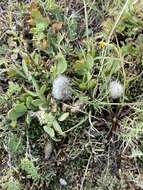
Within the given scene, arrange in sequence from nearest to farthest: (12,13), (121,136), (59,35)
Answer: (121,136)
(59,35)
(12,13)

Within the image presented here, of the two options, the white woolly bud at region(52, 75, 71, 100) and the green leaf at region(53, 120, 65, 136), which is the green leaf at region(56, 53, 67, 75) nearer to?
the white woolly bud at region(52, 75, 71, 100)

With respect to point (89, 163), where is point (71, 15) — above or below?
above

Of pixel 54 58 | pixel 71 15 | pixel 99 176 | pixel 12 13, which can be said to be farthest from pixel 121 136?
pixel 12 13

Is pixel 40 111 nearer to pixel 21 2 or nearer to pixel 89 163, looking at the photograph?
pixel 89 163

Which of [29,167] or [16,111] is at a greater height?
[16,111]

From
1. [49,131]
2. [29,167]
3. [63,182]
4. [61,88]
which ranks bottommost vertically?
[63,182]

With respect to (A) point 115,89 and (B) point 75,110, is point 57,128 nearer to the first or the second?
(B) point 75,110

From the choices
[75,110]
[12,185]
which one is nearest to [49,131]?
[75,110]

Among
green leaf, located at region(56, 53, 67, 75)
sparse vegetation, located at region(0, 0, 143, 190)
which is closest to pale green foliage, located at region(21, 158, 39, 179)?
sparse vegetation, located at region(0, 0, 143, 190)
